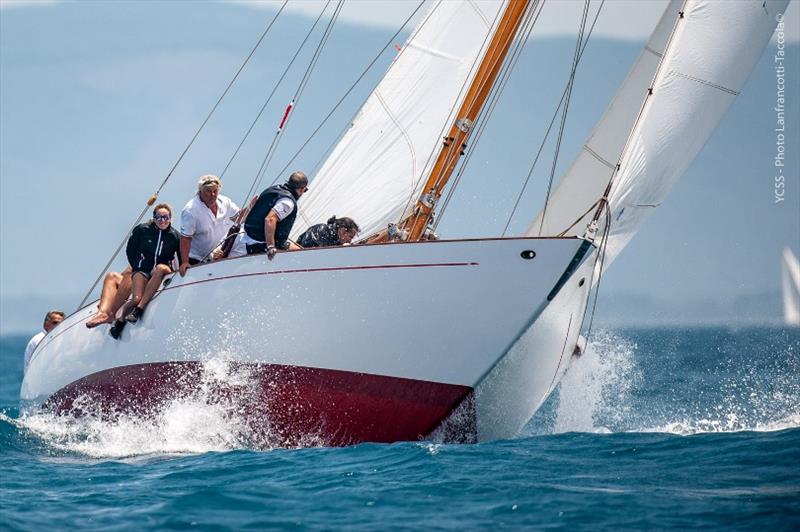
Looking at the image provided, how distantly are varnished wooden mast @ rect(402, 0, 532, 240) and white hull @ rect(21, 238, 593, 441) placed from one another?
58.3 inches

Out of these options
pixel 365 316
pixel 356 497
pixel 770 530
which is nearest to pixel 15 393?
pixel 365 316

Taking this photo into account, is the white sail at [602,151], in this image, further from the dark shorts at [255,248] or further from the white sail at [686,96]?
the dark shorts at [255,248]

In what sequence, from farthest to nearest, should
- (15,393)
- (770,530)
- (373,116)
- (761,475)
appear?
(15,393) → (373,116) → (761,475) → (770,530)

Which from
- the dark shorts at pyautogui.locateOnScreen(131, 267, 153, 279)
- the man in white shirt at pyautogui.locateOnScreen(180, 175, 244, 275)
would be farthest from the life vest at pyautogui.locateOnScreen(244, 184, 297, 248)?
the dark shorts at pyautogui.locateOnScreen(131, 267, 153, 279)

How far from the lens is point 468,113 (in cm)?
1067

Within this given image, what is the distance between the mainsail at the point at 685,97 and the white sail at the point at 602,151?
4.37 ft

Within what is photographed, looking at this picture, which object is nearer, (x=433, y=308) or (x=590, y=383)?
(x=433, y=308)

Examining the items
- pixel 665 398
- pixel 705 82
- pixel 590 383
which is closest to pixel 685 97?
pixel 705 82

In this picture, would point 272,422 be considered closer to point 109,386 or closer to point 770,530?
point 109,386

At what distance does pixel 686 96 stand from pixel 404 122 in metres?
3.47

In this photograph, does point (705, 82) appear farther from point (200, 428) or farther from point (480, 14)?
point (200, 428)

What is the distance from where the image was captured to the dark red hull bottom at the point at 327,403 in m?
9.34

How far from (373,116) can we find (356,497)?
5703mm

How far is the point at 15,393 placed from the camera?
78.2ft
